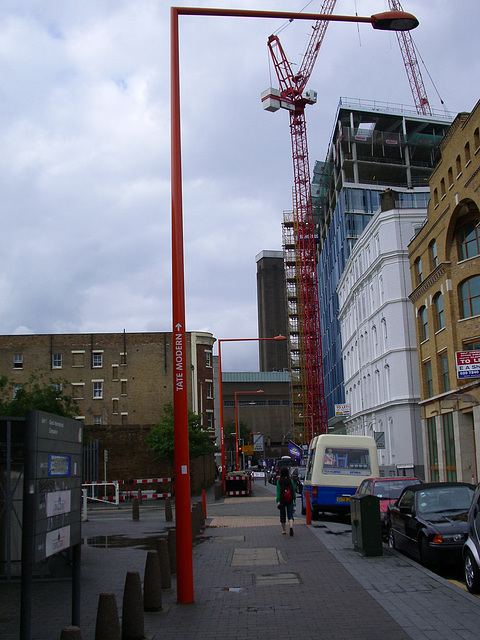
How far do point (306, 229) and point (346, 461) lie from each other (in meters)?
70.1

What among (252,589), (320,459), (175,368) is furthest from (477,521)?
(320,459)

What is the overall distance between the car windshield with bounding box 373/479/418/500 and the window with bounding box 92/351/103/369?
45276 mm

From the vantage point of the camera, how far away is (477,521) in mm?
9828

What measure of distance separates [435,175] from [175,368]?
27.8 metres

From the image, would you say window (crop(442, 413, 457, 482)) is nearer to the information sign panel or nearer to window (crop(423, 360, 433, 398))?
window (crop(423, 360, 433, 398))

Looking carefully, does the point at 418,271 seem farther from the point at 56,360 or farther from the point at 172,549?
the point at 56,360

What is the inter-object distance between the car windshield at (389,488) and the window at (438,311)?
17.4 metres

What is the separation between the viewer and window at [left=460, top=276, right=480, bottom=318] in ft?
100.0

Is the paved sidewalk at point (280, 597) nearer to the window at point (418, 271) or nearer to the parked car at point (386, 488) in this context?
the parked car at point (386, 488)

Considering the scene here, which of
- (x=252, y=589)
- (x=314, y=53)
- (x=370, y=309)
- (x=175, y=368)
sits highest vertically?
(x=314, y=53)

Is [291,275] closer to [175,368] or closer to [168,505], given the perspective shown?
[168,505]

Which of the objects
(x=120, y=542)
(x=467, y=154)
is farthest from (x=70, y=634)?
(x=467, y=154)

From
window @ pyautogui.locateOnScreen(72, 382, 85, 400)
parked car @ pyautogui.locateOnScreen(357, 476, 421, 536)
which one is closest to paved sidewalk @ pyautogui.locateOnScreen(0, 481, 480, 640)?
parked car @ pyautogui.locateOnScreen(357, 476, 421, 536)

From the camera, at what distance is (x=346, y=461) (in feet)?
75.5
